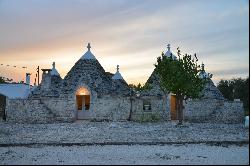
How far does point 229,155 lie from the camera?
11250 millimetres

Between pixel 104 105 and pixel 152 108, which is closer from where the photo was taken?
pixel 152 108

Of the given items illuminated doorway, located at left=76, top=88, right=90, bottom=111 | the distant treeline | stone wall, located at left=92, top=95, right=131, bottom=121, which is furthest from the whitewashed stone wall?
the distant treeline

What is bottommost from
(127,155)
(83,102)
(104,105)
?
(127,155)

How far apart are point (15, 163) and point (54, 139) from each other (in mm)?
5573

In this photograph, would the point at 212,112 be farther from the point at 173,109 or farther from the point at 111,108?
the point at 111,108

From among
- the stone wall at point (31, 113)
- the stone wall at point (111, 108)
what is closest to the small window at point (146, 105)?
the stone wall at point (111, 108)

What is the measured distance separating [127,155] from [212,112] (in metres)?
18.0

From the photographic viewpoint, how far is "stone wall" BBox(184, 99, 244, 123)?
28.1 meters

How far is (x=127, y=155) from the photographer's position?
38.1 feet

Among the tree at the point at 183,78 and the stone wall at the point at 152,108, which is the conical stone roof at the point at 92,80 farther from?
the tree at the point at 183,78

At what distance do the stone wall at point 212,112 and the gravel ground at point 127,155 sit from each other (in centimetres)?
1455

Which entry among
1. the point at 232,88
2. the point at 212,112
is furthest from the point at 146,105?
the point at 232,88

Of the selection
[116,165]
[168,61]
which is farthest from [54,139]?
[168,61]

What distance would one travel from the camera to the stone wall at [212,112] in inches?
1107
